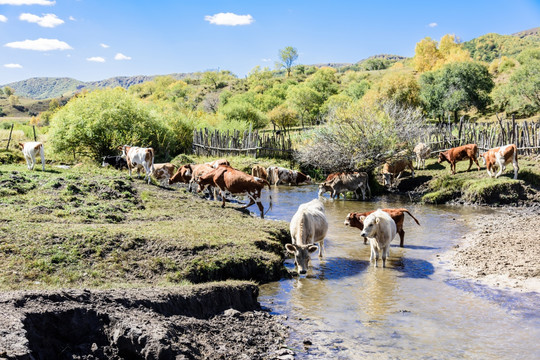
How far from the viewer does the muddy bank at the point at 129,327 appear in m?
5.51

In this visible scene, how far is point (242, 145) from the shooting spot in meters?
31.9

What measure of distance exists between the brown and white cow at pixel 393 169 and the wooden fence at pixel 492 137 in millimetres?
4440

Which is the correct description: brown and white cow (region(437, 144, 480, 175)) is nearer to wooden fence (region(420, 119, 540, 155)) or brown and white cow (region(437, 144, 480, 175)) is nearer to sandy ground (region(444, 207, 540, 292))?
wooden fence (region(420, 119, 540, 155))

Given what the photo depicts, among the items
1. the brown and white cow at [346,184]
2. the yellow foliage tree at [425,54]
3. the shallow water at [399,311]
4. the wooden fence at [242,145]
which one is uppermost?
the yellow foliage tree at [425,54]

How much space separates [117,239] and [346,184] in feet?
46.5

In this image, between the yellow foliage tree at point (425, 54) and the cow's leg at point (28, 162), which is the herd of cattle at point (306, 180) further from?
the yellow foliage tree at point (425, 54)

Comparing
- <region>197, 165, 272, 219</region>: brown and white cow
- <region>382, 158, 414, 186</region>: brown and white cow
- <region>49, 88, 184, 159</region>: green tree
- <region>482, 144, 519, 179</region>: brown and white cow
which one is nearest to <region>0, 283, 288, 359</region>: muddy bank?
<region>197, 165, 272, 219</region>: brown and white cow

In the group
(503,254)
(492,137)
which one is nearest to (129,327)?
(503,254)

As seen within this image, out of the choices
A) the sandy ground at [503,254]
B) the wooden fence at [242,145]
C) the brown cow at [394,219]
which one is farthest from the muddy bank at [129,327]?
the wooden fence at [242,145]

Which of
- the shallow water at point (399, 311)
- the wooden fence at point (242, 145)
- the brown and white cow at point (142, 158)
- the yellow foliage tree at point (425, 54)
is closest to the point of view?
the shallow water at point (399, 311)

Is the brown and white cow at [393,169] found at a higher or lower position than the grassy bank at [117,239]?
higher

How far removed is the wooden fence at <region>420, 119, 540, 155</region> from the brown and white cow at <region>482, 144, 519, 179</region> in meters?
2.99

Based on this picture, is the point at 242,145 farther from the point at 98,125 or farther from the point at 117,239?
the point at 117,239

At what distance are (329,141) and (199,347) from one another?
18.4 metres
